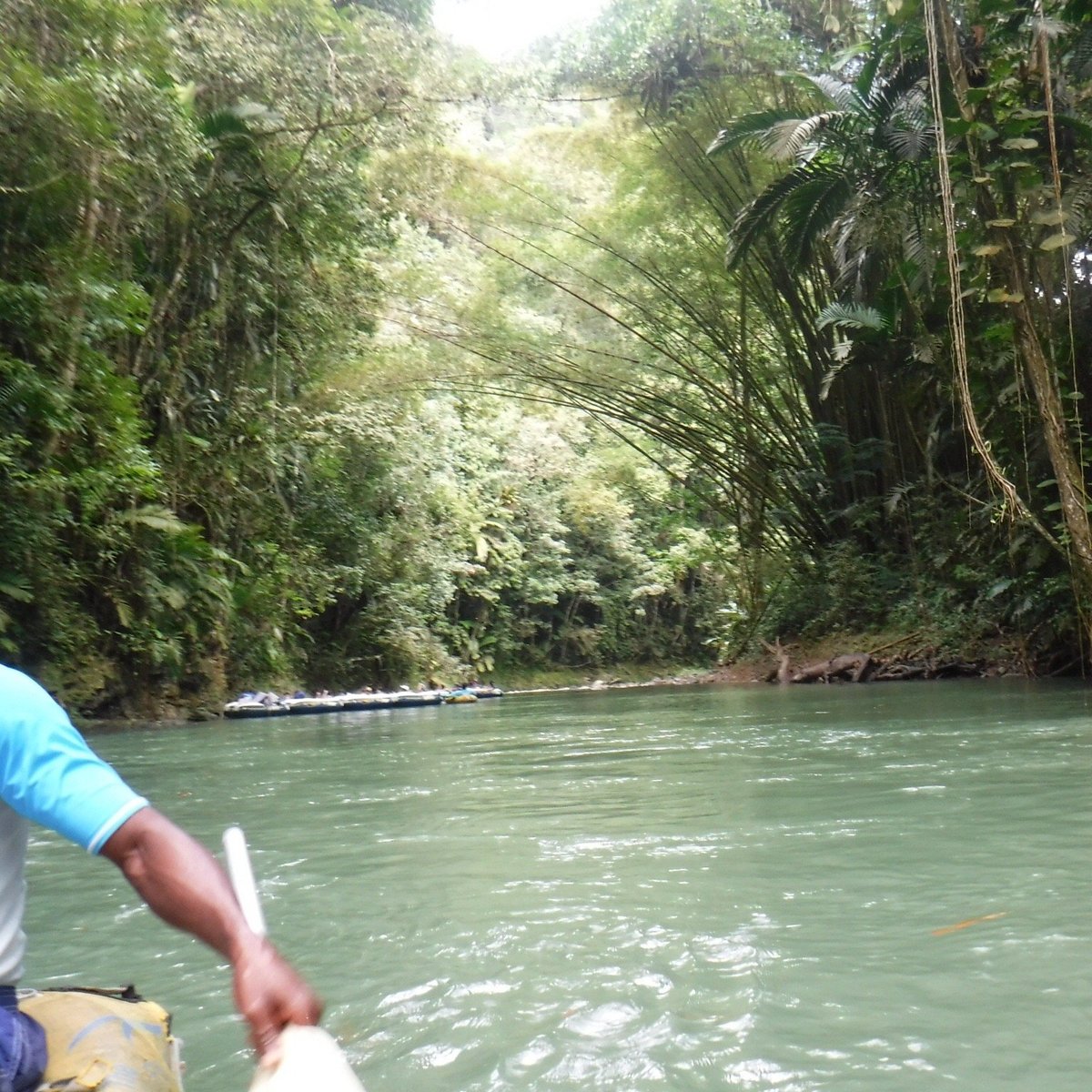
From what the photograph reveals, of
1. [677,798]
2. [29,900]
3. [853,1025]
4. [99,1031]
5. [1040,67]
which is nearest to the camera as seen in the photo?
[99,1031]

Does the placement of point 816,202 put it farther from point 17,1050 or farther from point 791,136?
point 17,1050

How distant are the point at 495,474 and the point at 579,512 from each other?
2768 mm

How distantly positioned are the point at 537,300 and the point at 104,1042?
1631 cm

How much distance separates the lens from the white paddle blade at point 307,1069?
1030mm

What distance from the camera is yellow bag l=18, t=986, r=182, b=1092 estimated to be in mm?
1444

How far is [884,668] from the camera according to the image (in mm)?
12938

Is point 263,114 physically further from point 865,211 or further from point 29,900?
point 29,900

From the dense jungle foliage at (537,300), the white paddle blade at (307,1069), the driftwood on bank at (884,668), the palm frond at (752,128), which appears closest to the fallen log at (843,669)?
the driftwood on bank at (884,668)

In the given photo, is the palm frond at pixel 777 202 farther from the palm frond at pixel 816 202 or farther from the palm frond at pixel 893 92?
the palm frond at pixel 893 92

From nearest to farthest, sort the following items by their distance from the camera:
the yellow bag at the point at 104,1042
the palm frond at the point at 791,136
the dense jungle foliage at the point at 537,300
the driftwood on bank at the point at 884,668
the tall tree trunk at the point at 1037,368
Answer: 1. the yellow bag at the point at 104,1042
2. the tall tree trunk at the point at 1037,368
3. the dense jungle foliage at the point at 537,300
4. the palm frond at the point at 791,136
5. the driftwood on bank at the point at 884,668

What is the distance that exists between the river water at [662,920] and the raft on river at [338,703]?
21.1 feet

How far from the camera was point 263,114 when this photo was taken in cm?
1071

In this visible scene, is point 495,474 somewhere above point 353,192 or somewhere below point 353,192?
below

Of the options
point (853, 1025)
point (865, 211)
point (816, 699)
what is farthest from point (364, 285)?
point (853, 1025)
